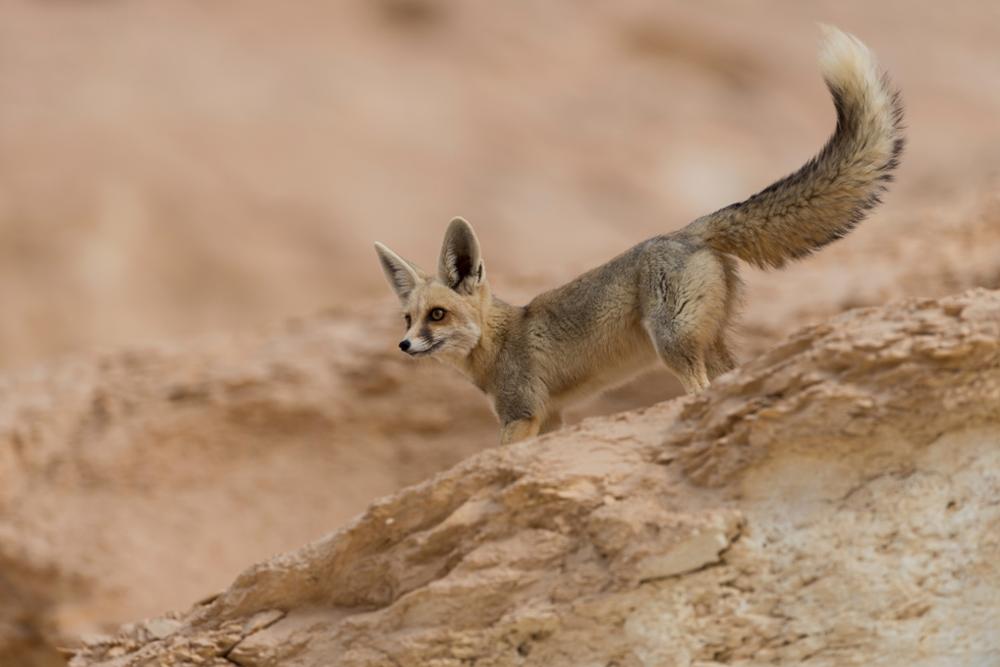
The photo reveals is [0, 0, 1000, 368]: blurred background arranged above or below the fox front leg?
above

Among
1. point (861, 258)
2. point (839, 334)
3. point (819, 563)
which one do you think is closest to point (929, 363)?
point (839, 334)

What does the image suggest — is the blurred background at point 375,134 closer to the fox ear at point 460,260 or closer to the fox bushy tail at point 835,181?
the fox ear at point 460,260

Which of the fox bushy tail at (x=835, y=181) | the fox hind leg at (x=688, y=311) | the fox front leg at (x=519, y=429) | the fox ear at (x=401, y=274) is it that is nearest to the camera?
the fox bushy tail at (x=835, y=181)

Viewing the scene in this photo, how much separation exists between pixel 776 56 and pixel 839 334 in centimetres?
1200

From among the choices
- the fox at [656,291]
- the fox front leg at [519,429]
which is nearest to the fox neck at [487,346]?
the fox at [656,291]

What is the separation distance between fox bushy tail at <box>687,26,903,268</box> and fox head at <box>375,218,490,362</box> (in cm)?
119

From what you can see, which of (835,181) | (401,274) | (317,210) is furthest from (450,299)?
(317,210)

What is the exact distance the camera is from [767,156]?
Result: 15312 mm

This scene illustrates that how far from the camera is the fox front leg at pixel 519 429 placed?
20.1 feet

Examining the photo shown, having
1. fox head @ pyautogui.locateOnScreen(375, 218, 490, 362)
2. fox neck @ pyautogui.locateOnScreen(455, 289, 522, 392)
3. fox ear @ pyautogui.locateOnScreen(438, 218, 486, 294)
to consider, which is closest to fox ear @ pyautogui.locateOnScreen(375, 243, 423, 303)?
fox head @ pyautogui.locateOnScreen(375, 218, 490, 362)

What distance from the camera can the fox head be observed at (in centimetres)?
635

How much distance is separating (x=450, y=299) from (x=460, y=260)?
223 mm

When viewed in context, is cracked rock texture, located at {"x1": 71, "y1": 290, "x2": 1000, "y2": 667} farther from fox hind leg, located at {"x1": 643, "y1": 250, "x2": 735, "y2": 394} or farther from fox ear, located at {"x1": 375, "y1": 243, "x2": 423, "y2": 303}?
fox ear, located at {"x1": 375, "y1": 243, "x2": 423, "y2": 303}

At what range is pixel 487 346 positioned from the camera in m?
6.47
